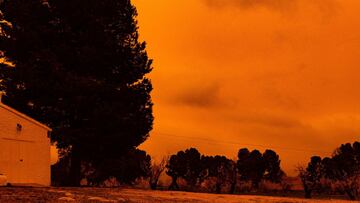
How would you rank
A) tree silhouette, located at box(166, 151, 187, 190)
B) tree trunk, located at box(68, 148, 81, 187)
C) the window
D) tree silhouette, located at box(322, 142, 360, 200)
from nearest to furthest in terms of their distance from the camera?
1. the window
2. tree trunk, located at box(68, 148, 81, 187)
3. tree silhouette, located at box(322, 142, 360, 200)
4. tree silhouette, located at box(166, 151, 187, 190)

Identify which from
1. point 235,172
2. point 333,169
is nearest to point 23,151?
point 235,172

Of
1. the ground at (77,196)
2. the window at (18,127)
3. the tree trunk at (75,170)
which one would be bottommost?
the ground at (77,196)

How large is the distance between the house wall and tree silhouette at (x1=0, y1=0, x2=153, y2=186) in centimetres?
180

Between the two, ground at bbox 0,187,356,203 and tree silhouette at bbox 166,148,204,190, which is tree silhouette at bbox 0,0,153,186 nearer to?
ground at bbox 0,187,356,203

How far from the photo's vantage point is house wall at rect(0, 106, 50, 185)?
31.8m

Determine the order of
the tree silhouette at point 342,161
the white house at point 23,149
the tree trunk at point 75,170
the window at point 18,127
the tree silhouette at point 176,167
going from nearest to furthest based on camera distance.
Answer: the white house at point 23,149 < the window at point 18,127 < the tree trunk at point 75,170 < the tree silhouette at point 342,161 < the tree silhouette at point 176,167

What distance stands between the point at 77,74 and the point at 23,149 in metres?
6.63

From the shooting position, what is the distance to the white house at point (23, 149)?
3177 centimetres

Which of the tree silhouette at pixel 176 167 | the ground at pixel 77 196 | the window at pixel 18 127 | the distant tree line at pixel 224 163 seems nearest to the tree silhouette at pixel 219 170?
the distant tree line at pixel 224 163

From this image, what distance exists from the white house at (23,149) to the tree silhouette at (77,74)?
1798 mm

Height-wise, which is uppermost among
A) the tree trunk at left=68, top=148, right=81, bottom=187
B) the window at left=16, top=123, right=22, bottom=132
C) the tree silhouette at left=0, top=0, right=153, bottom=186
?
the tree silhouette at left=0, top=0, right=153, bottom=186

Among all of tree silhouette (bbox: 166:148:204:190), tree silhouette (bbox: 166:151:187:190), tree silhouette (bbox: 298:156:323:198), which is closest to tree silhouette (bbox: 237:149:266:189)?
tree silhouette (bbox: 166:148:204:190)

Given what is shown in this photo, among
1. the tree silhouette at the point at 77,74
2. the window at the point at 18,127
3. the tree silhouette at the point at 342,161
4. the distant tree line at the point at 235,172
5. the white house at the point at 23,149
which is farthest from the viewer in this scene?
the tree silhouette at the point at 342,161

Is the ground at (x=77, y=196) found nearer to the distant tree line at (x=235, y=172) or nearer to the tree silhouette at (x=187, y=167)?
the distant tree line at (x=235, y=172)
